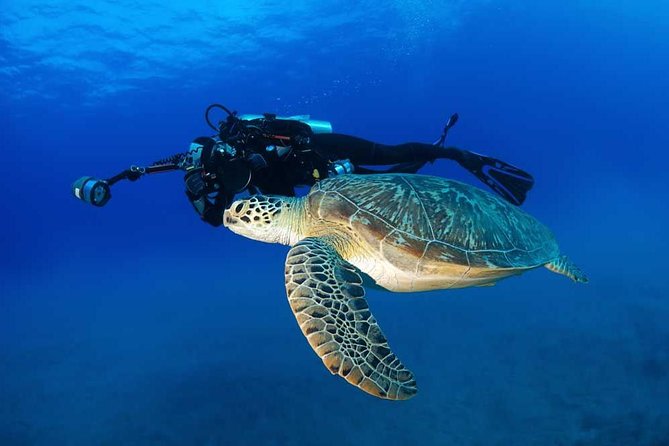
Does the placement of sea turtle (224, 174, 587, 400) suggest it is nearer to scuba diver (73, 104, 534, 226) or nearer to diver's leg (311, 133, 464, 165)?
scuba diver (73, 104, 534, 226)

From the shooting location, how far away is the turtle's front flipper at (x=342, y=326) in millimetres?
1960

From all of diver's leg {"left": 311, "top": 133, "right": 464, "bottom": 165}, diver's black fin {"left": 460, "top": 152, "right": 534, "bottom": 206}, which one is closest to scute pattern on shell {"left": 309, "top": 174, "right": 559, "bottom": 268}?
diver's leg {"left": 311, "top": 133, "right": 464, "bottom": 165}

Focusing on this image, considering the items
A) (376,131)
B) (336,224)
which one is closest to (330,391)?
(336,224)

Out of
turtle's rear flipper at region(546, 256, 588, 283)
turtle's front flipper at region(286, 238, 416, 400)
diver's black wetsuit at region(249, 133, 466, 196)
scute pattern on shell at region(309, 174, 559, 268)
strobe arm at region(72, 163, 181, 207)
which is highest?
diver's black wetsuit at region(249, 133, 466, 196)

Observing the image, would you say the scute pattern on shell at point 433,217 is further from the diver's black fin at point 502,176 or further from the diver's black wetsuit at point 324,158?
the diver's black fin at point 502,176

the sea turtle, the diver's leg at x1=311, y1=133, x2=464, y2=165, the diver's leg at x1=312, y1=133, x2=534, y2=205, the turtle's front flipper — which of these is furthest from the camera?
the diver's leg at x1=312, y1=133, x2=534, y2=205

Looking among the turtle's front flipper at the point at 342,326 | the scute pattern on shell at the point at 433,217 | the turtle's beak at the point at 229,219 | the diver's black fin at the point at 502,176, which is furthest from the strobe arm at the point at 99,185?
the diver's black fin at the point at 502,176

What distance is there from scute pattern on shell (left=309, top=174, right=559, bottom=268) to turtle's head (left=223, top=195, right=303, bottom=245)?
→ 11.0 inches

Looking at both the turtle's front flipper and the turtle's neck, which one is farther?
the turtle's neck

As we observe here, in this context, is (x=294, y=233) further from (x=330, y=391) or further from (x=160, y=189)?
(x=160, y=189)

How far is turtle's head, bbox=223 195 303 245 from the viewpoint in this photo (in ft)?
10.9

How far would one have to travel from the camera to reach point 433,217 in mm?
2961

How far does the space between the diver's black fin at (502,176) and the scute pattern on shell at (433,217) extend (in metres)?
1.80

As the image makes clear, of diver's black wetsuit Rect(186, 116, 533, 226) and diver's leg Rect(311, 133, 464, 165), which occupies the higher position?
diver's leg Rect(311, 133, 464, 165)
